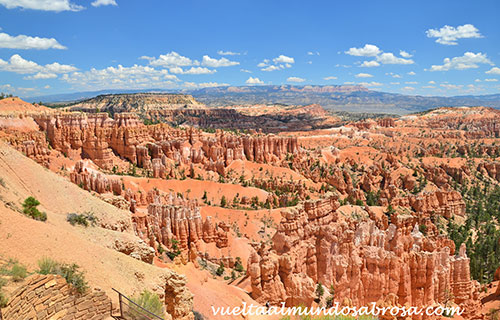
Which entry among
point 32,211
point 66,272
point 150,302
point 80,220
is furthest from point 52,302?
point 80,220

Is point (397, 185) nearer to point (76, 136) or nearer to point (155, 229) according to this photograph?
point (155, 229)

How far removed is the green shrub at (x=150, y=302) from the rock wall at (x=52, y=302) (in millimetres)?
952

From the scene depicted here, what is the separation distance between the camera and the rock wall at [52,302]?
6746 mm

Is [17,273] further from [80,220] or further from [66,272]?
[80,220]

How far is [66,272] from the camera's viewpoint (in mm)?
8414

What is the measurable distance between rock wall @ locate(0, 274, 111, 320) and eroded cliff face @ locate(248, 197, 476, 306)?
31.9ft

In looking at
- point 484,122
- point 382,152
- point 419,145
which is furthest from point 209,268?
point 484,122

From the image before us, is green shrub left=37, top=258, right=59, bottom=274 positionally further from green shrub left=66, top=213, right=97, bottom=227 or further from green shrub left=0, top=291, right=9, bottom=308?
green shrub left=66, top=213, right=97, bottom=227

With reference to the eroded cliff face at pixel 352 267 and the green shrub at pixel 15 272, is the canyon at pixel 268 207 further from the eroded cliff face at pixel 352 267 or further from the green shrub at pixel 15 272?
the green shrub at pixel 15 272

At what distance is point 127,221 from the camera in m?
17.4

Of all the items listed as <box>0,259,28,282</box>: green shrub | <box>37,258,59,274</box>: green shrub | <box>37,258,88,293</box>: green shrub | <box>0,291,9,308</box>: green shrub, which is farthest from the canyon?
<box>0,291,9,308</box>: green shrub

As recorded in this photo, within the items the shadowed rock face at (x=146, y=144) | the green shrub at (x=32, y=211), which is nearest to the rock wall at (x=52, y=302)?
the green shrub at (x=32, y=211)

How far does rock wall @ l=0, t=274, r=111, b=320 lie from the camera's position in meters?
6.75

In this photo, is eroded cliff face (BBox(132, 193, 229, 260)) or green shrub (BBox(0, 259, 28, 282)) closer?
green shrub (BBox(0, 259, 28, 282))
